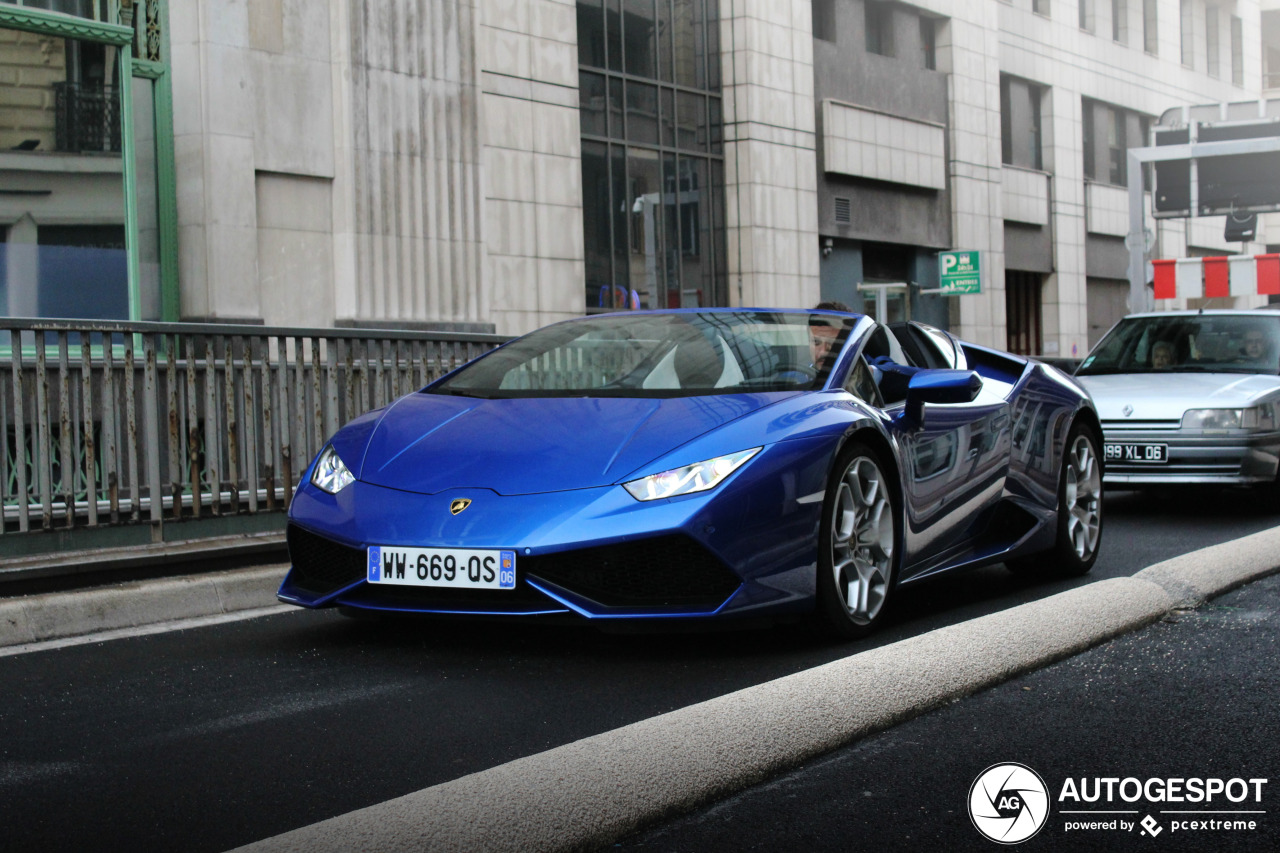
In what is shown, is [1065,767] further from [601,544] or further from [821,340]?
[821,340]

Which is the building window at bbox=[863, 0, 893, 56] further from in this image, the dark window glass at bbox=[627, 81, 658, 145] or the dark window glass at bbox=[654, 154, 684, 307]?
the dark window glass at bbox=[627, 81, 658, 145]

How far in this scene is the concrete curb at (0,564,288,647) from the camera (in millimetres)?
5848

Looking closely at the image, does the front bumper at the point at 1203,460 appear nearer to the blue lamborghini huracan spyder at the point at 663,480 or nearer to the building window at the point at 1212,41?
the blue lamborghini huracan spyder at the point at 663,480

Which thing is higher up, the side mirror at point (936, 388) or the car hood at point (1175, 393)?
the side mirror at point (936, 388)

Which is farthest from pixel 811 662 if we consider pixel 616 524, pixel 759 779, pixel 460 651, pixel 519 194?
pixel 519 194

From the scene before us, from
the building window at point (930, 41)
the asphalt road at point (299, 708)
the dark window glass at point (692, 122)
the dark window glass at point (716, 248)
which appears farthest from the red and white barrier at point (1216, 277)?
the asphalt road at point (299, 708)

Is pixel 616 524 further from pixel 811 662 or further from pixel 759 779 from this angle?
pixel 759 779

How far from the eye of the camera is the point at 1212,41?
38.5 metres

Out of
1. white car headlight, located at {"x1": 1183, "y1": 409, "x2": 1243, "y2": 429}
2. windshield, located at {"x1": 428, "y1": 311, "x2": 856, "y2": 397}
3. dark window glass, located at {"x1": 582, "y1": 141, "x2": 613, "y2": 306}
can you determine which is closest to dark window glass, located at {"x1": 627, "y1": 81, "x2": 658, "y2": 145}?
dark window glass, located at {"x1": 582, "y1": 141, "x2": 613, "y2": 306}

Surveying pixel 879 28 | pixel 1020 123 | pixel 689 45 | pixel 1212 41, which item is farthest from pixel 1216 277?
pixel 1212 41

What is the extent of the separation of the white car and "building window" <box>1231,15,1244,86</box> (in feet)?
101

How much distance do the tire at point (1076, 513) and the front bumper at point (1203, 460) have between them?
2432 mm

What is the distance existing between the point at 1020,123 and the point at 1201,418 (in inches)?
804

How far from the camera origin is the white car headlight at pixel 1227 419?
10211 mm
